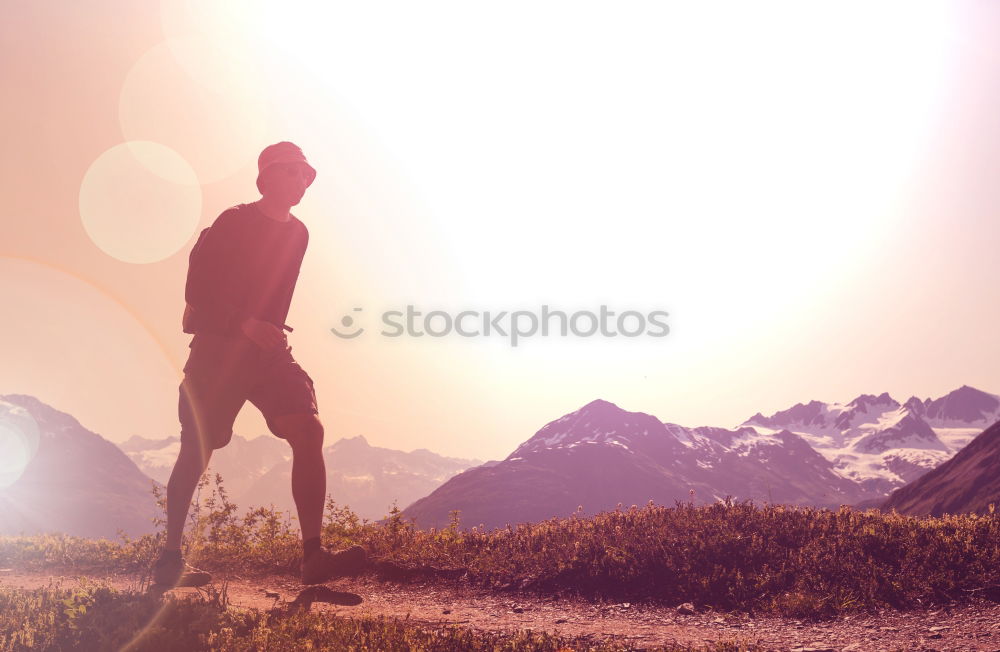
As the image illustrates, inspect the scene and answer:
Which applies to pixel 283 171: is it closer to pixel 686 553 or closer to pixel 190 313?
pixel 190 313

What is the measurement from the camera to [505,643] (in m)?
5.32

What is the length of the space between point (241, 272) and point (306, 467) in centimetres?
214

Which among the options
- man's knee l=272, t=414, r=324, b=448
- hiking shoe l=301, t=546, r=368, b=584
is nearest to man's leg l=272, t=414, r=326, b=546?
man's knee l=272, t=414, r=324, b=448

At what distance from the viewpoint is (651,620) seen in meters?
6.37

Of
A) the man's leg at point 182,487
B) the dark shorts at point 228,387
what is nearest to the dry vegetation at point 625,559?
the man's leg at point 182,487

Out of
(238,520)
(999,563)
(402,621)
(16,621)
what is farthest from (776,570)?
(238,520)

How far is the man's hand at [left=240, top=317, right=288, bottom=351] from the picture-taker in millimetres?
6684

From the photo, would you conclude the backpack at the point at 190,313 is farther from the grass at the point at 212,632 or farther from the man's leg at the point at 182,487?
the grass at the point at 212,632

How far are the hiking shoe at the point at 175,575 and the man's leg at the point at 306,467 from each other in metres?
1.18

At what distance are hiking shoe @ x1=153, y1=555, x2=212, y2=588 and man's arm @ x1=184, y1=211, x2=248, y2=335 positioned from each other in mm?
2368

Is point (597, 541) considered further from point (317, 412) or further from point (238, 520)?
point (238, 520)

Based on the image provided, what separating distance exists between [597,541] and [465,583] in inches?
66.0

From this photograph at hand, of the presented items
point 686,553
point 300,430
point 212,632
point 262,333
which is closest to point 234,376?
point 262,333

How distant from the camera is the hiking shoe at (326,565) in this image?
644 centimetres
